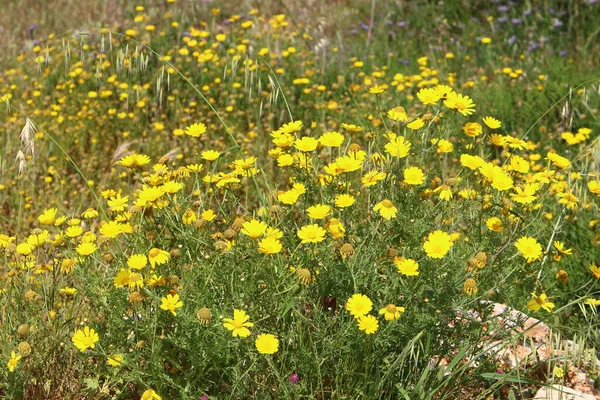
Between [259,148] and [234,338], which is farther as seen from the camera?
[259,148]

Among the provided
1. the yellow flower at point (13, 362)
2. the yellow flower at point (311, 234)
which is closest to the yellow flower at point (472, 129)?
the yellow flower at point (311, 234)

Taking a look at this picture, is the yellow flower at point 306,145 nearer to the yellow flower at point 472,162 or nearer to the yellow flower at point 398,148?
the yellow flower at point 398,148

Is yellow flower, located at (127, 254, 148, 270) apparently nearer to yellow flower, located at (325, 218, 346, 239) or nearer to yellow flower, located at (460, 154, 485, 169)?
yellow flower, located at (325, 218, 346, 239)

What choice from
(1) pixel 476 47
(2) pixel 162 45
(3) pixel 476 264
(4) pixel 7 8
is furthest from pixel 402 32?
(3) pixel 476 264

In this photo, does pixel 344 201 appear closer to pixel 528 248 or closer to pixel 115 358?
pixel 528 248

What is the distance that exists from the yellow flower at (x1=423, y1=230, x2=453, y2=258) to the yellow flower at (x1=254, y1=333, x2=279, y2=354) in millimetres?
468

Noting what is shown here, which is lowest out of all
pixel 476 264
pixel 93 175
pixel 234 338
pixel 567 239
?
pixel 93 175

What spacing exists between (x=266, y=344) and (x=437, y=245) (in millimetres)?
527

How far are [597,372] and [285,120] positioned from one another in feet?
8.75

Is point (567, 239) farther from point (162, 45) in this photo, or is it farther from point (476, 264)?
point (162, 45)

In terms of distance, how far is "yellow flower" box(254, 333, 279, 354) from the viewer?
1.93m

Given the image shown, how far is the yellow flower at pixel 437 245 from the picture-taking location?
2018 mm

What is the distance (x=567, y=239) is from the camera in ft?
11.6

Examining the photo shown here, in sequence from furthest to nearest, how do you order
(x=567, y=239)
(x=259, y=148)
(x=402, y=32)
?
(x=402, y=32), (x=259, y=148), (x=567, y=239)
